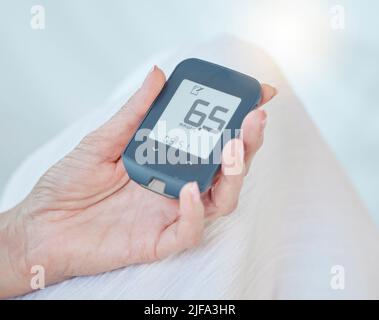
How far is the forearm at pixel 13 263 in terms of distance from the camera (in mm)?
953

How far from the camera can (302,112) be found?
3.87ft

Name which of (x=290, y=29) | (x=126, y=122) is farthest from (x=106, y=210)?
(x=290, y=29)

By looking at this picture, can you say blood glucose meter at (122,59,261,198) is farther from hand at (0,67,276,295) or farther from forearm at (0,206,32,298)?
forearm at (0,206,32,298)

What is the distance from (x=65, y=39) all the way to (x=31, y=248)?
84 cm

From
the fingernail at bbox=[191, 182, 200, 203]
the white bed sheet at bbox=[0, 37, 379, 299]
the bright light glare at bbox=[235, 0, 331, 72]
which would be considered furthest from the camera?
the bright light glare at bbox=[235, 0, 331, 72]

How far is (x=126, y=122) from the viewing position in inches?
36.3

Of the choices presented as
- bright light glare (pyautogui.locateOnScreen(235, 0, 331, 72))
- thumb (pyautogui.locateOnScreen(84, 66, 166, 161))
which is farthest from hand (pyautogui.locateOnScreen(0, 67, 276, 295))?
bright light glare (pyautogui.locateOnScreen(235, 0, 331, 72))

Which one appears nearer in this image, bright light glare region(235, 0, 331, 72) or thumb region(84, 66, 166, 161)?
thumb region(84, 66, 166, 161)

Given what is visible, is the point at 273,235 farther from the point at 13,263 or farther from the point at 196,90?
the point at 13,263

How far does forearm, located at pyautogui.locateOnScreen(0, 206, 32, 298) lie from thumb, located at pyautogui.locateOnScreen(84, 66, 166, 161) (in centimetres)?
17

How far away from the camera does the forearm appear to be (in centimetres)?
95

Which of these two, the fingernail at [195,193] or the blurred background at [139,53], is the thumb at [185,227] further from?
the blurred background at [139,53]
